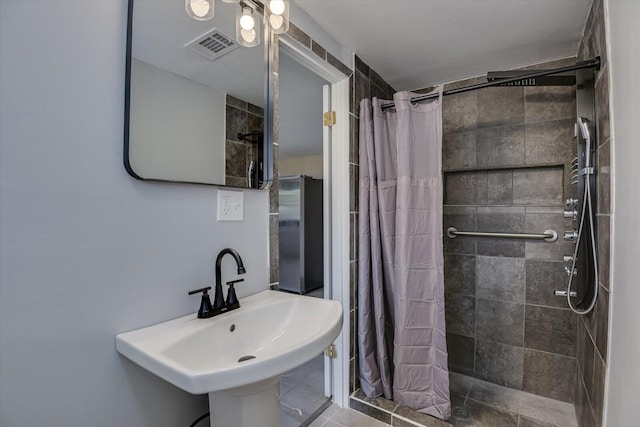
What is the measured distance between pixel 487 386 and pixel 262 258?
6.26 ft

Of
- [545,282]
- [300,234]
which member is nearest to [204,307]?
[545,282]

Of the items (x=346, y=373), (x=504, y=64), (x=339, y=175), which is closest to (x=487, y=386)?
(x=346, y=373)

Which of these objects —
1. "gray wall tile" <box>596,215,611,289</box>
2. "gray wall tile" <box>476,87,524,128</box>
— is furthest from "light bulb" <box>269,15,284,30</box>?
"gray wall tile" <box>476,87,524,128</box>

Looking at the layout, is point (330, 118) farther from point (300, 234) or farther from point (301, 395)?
point (300, 234)

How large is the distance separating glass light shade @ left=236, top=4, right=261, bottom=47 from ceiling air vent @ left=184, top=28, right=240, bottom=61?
5cm

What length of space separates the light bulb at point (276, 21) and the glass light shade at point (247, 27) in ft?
0.26

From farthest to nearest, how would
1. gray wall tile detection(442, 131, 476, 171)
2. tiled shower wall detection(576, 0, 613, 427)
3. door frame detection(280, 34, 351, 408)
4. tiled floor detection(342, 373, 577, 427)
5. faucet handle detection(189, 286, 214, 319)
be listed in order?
gray wall tile detection(442, 131, 476, 171)
door frame detection(280, 34, 351, 408)
tiled floor detection(342, 373, 577, 427)
tiled shower wall detection(576, 0, 613, 427)
faucet handle detection(189, 286, 214, 319)

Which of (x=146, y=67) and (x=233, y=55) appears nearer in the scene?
(x=146, y=67)

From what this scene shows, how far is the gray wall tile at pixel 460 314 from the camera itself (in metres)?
2.16

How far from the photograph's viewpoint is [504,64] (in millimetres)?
1984

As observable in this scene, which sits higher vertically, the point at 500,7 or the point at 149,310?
the point at 500,7

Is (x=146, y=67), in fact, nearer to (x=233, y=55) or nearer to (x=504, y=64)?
(x=233, y=55)

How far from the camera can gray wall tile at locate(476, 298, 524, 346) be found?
2004mm

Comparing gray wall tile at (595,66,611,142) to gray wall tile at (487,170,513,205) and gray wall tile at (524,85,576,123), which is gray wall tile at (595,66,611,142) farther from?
gray wall tile at (487,170,513,205)
